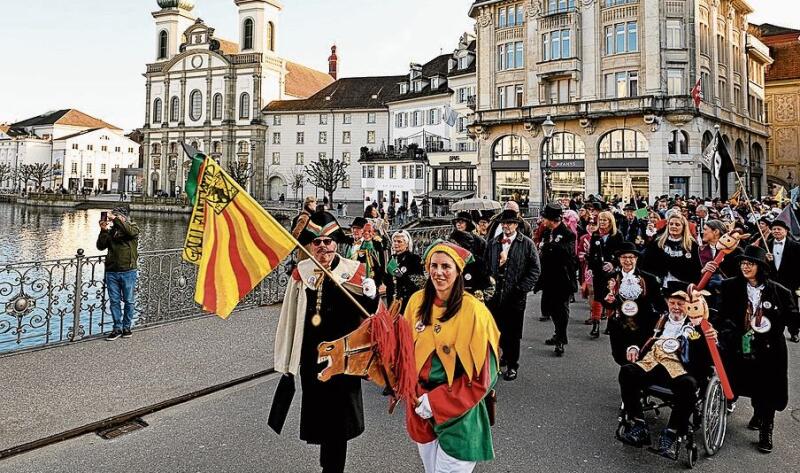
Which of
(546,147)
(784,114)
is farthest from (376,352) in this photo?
(784,114)

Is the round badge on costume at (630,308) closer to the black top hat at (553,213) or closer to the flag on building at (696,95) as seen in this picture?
the black top hat at (553,213)

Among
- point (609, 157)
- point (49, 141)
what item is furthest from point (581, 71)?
point (49, 141)

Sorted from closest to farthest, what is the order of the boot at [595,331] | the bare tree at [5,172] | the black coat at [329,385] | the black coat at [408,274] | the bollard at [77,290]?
the black coat at [329,385], the black coat at [408,274], the bollard at [77,290], the boot at [595,331], the bare tree at [5,172]

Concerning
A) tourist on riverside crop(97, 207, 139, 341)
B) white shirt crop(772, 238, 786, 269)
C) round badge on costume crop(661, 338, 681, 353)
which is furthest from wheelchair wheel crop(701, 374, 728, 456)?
tourist on riverside crop(97, 207, 139, 341)

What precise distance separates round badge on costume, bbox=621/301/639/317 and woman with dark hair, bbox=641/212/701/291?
1737 millimetres

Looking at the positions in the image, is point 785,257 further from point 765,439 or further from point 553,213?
point 765,439

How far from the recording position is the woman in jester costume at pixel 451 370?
A: 3377mm

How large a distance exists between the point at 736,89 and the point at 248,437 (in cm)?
5030

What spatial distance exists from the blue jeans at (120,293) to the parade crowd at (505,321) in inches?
150

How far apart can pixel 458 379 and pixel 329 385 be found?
992 mm

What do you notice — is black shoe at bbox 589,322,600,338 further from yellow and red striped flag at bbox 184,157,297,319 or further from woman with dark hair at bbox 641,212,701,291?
yellow and red striped flag at bbox 184,157,297,319

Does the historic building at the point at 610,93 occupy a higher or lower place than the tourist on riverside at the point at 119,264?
higher

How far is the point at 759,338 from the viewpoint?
505cm

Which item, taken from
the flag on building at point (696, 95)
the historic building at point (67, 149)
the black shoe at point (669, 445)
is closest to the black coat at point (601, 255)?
the black shoe at point (669, 445)
